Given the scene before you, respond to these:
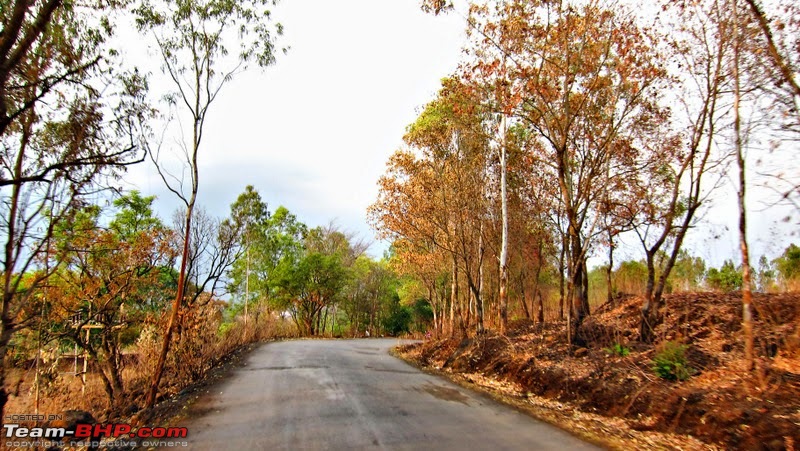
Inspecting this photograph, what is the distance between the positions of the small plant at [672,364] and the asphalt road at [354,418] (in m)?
2.34

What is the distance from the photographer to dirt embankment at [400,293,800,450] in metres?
5.69

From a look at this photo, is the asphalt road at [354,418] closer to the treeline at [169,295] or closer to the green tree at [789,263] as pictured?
the treeline at [169,295]

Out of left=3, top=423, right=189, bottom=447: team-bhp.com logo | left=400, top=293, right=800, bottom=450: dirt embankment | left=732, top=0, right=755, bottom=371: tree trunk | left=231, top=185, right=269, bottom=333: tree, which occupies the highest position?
left=231, top=185, right=269, bottom=333: tree

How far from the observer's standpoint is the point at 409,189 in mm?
18234

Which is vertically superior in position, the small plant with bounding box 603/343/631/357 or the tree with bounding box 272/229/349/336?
the tree with bounding box 272/229/349/336

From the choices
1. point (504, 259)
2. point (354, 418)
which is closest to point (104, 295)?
point (354, 418)

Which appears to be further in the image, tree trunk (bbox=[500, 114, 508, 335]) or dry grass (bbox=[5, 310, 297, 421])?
tree trunk (bbox=[500, 114, 508, 335])

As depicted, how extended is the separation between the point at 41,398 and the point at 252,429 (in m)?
10.8

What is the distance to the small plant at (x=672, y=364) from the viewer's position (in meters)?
7.45

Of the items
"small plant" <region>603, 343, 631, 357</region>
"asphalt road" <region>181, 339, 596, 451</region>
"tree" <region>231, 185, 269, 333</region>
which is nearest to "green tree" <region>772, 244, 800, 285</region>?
"small plant" <region>603, 343, 631, 357</region>

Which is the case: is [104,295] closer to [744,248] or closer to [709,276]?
[744,248]

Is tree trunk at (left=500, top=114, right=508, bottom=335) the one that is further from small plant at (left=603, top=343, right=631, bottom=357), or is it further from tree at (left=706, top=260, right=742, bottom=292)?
tree at (left=706, top=260, right=742, bottom=292)

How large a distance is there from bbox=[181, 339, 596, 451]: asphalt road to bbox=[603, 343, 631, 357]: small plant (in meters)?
2.78

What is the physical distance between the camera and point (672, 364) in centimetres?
765
